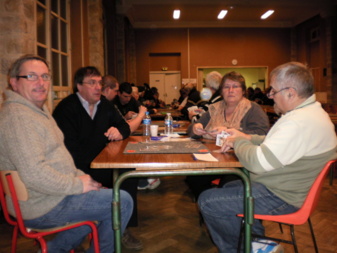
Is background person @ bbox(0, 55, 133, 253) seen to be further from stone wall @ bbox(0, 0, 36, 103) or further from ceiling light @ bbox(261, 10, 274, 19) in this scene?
ceiling light @ bbox(261, 10, 274, 19)

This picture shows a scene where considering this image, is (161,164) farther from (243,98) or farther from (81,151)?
(243,98)

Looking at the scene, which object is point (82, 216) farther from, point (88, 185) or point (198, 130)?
point (198, 130)

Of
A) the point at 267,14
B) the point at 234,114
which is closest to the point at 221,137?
the point at 234,114

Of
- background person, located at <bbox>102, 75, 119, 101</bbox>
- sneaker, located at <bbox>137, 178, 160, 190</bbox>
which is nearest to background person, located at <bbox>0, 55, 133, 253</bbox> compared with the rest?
background person, located at <bbox>102, 75, 119, 101</bbox>

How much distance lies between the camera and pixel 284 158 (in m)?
1.52

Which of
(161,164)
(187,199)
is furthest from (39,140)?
(187,199)

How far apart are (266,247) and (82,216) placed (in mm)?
990

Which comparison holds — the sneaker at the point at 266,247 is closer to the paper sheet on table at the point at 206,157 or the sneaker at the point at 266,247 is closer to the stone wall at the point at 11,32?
the paper sheet on table at the point at 206,157

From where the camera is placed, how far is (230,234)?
184cm

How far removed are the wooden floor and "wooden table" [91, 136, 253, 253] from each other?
2.69 ft

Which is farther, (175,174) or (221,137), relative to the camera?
(221,137)

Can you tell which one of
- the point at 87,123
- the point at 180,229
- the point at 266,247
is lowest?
the point at 180,229

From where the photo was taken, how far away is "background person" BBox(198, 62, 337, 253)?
1.52 m

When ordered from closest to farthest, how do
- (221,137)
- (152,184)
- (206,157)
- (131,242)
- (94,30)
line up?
(206,157) < (221,137) < (131,242) < (152,184) < (94,30)
